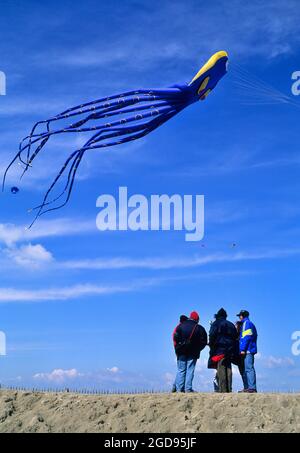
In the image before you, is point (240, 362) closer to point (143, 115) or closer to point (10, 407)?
point (10, 407)

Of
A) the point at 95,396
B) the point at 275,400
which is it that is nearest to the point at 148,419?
the point at 95,396

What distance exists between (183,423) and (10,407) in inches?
194

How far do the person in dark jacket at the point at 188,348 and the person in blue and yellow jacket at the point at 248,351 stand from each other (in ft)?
3.49

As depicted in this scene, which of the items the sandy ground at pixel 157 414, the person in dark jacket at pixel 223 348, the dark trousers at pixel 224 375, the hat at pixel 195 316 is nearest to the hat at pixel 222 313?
the person in dark jacket at pixel 223 348

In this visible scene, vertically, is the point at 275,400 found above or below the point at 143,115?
below

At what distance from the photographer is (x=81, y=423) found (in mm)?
15867

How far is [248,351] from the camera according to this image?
17016 millimetres

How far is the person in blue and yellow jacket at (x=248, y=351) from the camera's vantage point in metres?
17.0

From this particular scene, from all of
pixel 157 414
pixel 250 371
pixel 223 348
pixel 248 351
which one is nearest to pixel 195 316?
pixel 223 348

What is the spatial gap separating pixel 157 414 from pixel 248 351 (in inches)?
123

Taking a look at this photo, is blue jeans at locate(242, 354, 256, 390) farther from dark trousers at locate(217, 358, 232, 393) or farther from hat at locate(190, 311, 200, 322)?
hat at locate(190, 311, 200, 322)

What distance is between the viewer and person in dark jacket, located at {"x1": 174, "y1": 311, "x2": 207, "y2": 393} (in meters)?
17.0

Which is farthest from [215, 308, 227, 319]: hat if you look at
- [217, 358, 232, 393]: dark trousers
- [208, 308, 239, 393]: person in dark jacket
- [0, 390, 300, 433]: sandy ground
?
[0, 390, 300, 433]: sandy ground

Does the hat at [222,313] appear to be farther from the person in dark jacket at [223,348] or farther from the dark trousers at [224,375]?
the dark trousers at [224,375]
